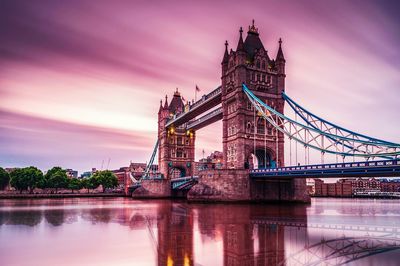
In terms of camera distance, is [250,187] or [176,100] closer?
[250,187]

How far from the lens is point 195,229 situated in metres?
19.4

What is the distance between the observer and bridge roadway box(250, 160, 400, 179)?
3189 cm

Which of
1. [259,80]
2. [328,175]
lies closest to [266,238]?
[328,175]

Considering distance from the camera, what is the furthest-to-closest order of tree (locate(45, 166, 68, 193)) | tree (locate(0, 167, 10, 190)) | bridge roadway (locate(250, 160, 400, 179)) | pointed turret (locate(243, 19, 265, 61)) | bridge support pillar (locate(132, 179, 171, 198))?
tree (locate(0, 167, 10, 190)), tree (locate(45, 166, 68, 193)), bridge support pillar (locate(132, 179, 171, 198)), pointed turret (locate(243, 19, 265, 61)), bridge roadway (locate(250, 160, 400, 179))

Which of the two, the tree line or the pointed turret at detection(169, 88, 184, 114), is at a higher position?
the pointed turret at detection(169, 88, 184, 114)

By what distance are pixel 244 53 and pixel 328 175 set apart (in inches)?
949

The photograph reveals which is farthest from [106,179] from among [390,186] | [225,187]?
[390,186]

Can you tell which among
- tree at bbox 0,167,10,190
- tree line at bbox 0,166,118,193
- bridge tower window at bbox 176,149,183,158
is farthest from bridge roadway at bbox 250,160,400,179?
tree at bbox 0,167,10,190

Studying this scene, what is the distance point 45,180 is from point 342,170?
263 ft

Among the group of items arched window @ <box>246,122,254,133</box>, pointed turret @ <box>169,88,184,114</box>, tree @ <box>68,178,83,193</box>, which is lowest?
tree @ <box>68,178,83,193</box>

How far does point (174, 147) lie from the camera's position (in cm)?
9106

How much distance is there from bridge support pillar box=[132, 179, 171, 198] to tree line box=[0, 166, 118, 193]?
26491 millimetres

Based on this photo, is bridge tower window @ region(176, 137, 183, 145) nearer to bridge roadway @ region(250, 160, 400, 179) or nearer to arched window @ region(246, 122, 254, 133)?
arched window @ region(246, 122, 254, 133)

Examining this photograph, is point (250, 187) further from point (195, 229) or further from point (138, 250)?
point (138, 250)
